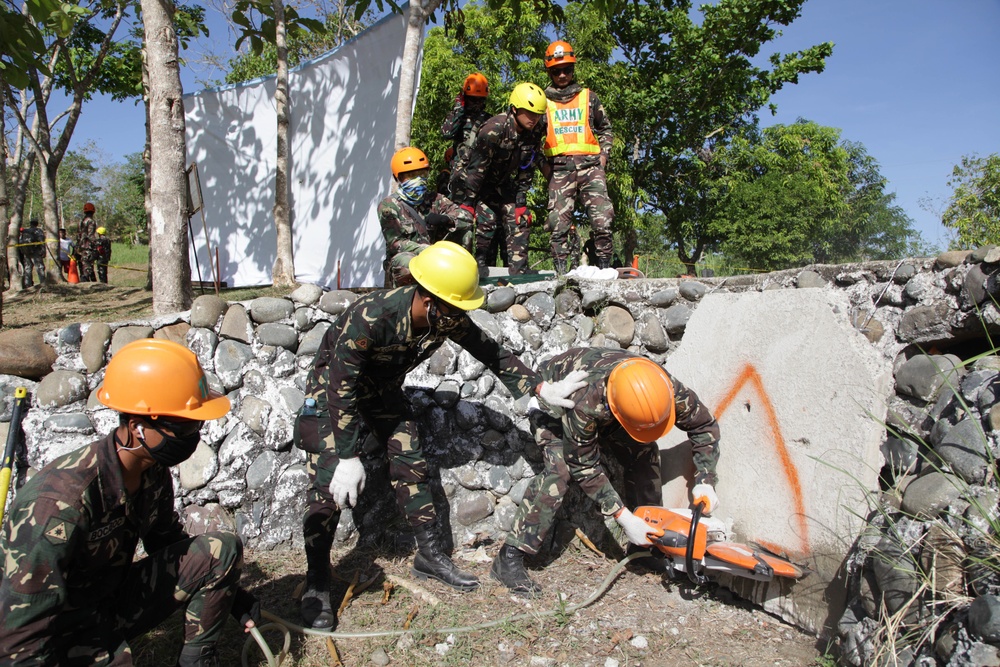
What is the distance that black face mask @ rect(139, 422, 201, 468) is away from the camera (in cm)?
202

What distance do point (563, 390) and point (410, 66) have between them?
3.74 meters

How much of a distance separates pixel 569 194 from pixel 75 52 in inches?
388

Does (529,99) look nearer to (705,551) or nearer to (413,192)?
→ (413,192)

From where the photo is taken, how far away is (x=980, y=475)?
228cm

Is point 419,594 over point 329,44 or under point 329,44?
under

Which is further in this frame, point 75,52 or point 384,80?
point 75,52

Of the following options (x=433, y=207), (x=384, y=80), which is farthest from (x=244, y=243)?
(x=433, y=207)

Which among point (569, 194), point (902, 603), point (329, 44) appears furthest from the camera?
point (329, 44)

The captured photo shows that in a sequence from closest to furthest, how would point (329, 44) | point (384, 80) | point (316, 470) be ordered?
point (316, 470)
point (384, 80)
point (329, 44)

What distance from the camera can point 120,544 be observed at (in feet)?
6.76

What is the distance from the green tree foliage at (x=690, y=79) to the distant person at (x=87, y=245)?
10188mm

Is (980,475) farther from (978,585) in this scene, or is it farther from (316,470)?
(316,470)

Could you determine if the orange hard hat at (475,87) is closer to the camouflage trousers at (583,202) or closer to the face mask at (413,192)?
the camouflage trousers at (583,202)

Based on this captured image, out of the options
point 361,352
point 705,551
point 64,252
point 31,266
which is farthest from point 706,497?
point 64,252
